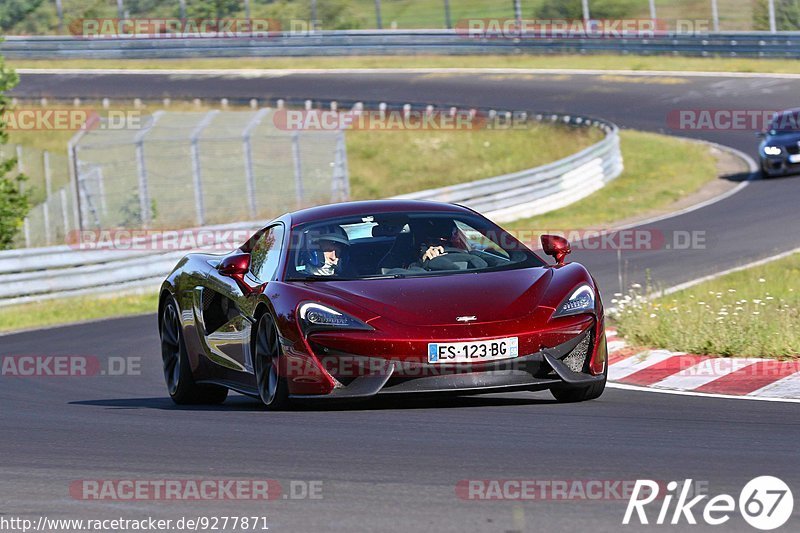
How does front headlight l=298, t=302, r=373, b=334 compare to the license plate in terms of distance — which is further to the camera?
front headlight l=298, t=302, r=373, b=334

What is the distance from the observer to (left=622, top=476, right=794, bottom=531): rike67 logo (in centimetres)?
489

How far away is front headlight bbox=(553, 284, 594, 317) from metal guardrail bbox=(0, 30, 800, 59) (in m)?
37.2

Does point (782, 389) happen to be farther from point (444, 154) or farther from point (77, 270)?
point (444, 154)

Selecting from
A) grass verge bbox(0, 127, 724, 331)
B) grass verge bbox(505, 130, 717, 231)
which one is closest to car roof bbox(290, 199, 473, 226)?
grass verge bbox(0, 127, 724, 331)

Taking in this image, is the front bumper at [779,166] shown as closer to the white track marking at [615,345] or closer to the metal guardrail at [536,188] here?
the metal guardrail at [536,188]

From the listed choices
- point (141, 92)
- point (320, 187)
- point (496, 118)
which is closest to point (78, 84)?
point (141, 92)

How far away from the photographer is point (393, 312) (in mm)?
7852

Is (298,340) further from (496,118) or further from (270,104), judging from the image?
(270,104)

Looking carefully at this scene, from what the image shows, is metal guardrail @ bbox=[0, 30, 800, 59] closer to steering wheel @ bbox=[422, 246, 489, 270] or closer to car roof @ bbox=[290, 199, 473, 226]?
car roof @ bbox=[290, 199, 473, 226]

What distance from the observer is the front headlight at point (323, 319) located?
25.7ft

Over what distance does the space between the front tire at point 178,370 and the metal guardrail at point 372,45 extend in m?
36.1
